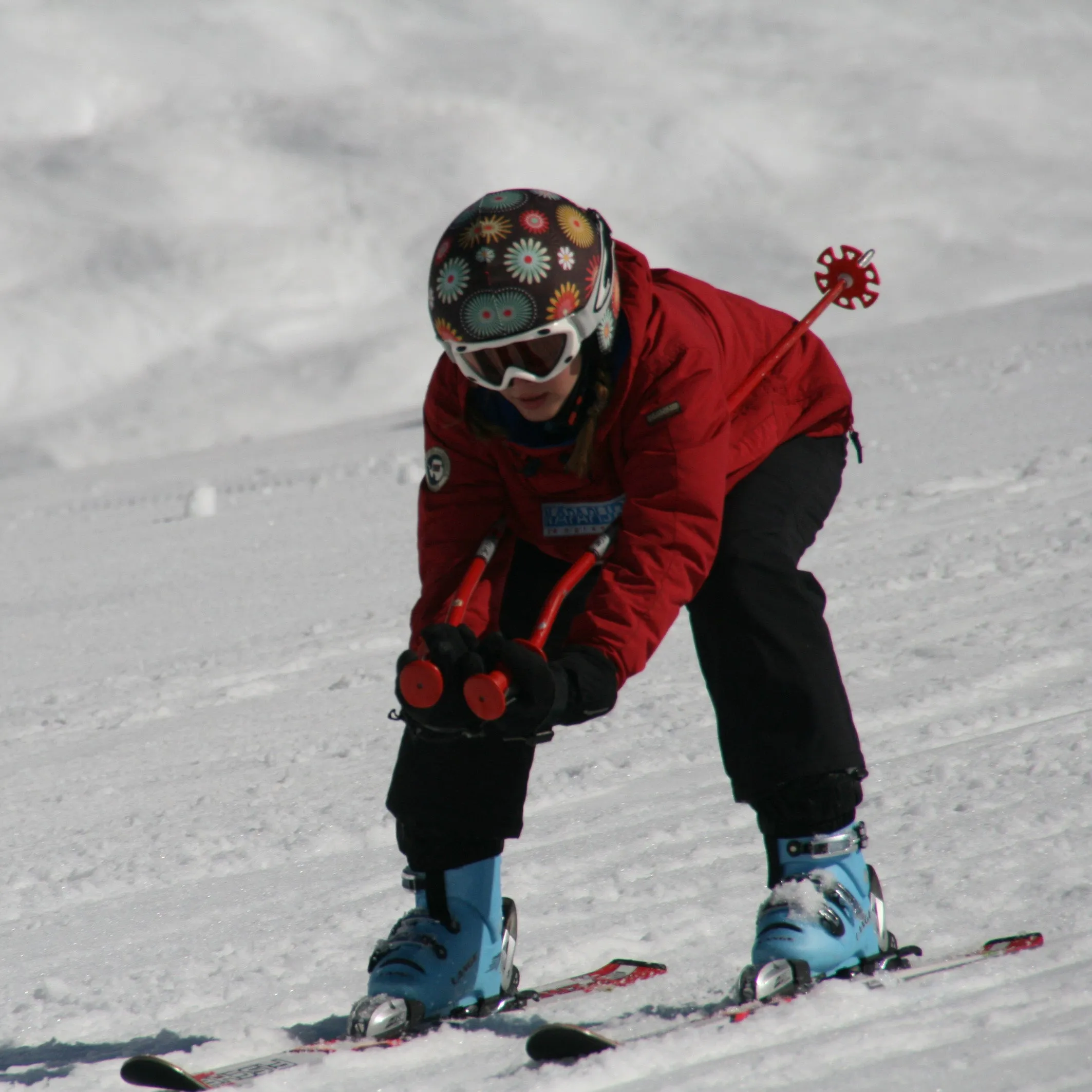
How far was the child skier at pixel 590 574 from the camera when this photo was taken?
206cm

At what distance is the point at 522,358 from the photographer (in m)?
2.20

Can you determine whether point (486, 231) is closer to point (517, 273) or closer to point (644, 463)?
point (517, 273)

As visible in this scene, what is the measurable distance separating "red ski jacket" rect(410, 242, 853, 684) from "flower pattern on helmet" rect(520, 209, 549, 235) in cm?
20

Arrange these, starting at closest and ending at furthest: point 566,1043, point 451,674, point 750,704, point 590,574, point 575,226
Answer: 1. point 566,1043
2. point 451,674
3. point 750,704
4. point 575,226
5. point 590,574

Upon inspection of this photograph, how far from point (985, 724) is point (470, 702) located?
7.13 ft

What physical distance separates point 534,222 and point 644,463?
1.39 feet

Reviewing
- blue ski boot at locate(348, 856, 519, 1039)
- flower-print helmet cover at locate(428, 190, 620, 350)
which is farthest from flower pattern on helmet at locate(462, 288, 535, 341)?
blue ski boot at locate(348, 856, 519, 1039)

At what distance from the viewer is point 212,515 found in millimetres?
9445

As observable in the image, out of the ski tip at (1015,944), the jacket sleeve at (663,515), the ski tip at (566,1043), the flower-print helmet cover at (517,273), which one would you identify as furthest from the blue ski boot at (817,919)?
the flower-print helmet cover at (517,273)

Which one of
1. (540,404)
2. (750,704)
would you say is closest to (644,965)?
(750,704)

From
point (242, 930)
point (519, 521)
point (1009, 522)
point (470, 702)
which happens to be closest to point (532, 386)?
point (519, 521)

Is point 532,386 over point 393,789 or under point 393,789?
over

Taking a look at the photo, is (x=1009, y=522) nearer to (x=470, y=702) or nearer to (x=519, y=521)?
(x=519, y=521)

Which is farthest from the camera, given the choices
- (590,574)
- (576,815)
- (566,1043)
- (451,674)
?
(576,815)
